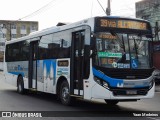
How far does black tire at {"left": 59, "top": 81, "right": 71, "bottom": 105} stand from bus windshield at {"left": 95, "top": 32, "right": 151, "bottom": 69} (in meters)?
2.55

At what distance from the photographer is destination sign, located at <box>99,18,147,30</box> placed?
12938mm

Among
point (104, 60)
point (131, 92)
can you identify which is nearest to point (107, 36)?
point (104, 60)

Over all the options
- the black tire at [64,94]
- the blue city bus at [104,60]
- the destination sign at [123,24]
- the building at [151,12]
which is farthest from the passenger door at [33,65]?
the building at [151,12]

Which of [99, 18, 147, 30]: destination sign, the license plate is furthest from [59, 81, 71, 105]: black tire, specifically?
[99, 18, 147, 30]: destination sign

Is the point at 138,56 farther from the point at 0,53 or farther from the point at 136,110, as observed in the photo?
the point at 0,53

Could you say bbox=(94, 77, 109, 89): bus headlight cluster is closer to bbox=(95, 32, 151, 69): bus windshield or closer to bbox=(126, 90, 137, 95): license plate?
bbox=(95, 32, 151, 69): bus windshield

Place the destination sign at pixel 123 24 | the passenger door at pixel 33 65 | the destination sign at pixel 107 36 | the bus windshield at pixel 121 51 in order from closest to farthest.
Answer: the bus windshield at pixel 121 51, the destination sign at pixel 107 36, the destination sign at pixel 123 24, the passenger door at pixel 33 65

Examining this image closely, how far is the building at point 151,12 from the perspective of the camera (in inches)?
1460

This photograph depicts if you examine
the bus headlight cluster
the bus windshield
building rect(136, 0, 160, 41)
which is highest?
building rect(136, 0, 160, 41)

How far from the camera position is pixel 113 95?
489 inches

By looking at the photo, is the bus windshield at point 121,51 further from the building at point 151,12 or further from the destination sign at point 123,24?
the building at point 151,12

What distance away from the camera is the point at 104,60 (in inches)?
495

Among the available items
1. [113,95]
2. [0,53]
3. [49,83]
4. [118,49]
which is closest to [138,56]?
[118,49]

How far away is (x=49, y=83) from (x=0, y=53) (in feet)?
312
